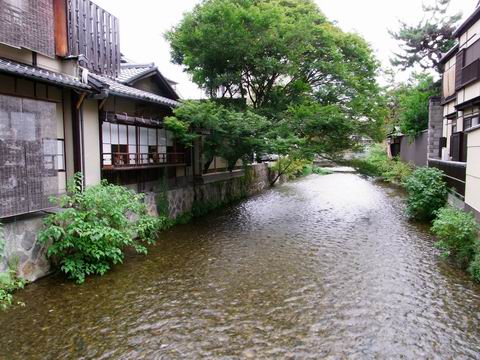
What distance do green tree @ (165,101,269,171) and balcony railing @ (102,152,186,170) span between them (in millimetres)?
1142

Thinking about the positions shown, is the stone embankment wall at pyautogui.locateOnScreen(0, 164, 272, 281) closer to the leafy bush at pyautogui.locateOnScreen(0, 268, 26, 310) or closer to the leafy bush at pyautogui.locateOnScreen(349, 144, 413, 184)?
the leafy bush at pyautogui.locateOnScreen(0, 268, 26, 310)

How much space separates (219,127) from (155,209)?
4.26 m

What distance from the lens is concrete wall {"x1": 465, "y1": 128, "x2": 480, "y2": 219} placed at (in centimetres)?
1025

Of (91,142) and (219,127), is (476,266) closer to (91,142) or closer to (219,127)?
(219,127)

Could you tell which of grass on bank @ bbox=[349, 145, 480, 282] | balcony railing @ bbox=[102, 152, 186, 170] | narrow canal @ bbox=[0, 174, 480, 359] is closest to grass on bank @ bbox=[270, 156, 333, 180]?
grass on bank @ bbox=[349, 145, 480, 282]

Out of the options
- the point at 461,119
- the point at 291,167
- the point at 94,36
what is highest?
the point at 94,36

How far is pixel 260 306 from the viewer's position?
7.61 meters

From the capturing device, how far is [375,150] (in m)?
51.6

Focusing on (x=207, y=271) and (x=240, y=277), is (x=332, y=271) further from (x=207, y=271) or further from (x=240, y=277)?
(x=207, y=271)

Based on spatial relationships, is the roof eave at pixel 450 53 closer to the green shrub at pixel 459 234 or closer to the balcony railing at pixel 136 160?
the green shrub at pixel 459 234

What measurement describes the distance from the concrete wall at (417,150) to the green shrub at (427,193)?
1265 centimetres

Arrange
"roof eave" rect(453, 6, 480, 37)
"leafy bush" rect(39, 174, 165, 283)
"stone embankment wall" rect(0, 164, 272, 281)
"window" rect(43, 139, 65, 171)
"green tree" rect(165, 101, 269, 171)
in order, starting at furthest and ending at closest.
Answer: "roof eave" rect(453, 6, 480, 37), "green tree" rect(165, 101, 269, 171), "window" rect(43, 139, 65, 171), "leafy bush" rect(39, 174, 165, 283), "stone embankment wall" rect(0, 164, 272, 281)

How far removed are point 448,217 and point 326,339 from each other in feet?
20.0

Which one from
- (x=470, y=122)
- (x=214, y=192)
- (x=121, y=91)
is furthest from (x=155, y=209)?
(x=470, y=122)
